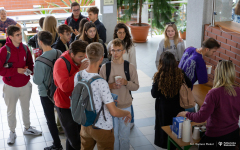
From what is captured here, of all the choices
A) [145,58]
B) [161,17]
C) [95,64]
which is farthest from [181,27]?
[95,64]

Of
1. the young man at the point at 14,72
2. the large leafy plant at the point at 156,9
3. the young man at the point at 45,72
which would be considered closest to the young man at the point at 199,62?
the young man at the point at 45,72

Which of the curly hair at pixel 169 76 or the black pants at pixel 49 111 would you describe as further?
the black pants at pixel 49 111

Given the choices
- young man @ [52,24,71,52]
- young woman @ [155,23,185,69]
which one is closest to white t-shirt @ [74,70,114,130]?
young man @ [52,24,71,52]

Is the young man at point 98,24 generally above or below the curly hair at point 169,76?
above

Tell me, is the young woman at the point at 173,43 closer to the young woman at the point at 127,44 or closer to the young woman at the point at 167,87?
the young woman at the point at 127,44

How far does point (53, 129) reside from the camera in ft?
11.2

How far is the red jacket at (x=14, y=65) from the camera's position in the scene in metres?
3.48

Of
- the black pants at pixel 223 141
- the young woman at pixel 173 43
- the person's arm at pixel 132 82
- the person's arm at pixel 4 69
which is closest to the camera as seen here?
the black pants at pixel 223 141

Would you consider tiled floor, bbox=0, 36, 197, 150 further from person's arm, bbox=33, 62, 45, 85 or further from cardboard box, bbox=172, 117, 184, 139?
person's arm, bbox=33, 62, 45, 85

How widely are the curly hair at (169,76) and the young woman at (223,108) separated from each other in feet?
1.67

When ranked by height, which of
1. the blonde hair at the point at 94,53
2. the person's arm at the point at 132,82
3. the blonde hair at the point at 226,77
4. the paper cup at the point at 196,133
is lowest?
the paper cup at the point at 196,133

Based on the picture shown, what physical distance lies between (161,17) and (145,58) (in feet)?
7.94

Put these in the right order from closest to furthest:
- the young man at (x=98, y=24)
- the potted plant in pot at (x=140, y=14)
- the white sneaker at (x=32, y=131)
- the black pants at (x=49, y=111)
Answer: the black pants at (x=49, y=111) < the white sneaker at (x=32, y=131) < the young man at (x=98, y=24) < the potted plant in pot at (x=140, y=14)

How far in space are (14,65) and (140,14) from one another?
6.23m
